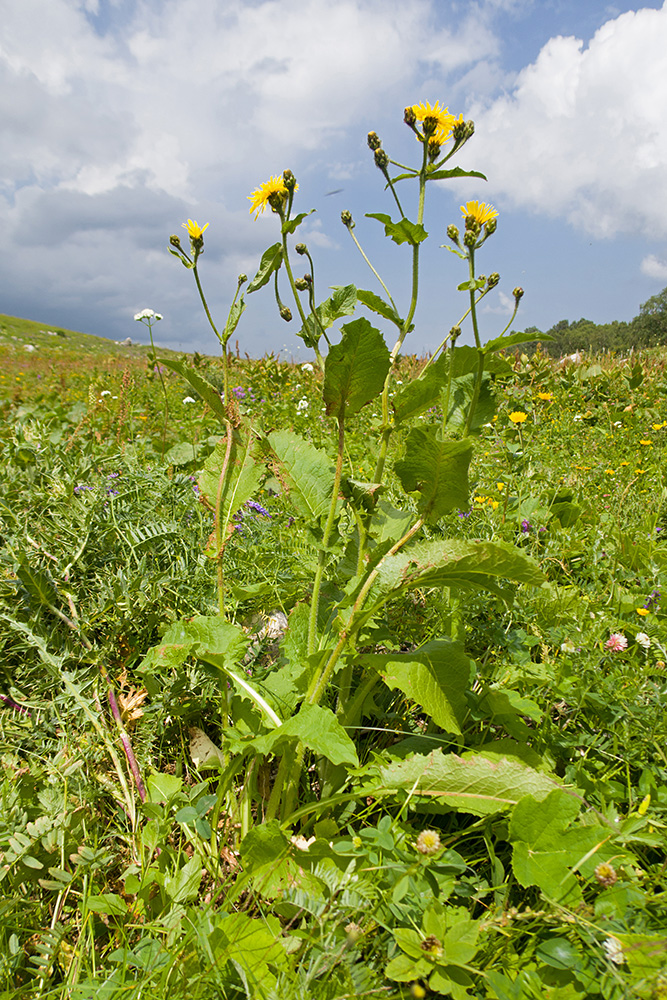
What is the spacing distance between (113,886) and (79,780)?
0.85 ft

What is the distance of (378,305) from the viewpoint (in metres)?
1.34

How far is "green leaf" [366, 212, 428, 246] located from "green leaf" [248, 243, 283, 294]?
278mm

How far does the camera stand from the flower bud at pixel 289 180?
1346 millimetres

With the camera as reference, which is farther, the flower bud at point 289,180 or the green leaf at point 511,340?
the flower bud at point 289,180

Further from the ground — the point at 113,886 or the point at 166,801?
the point at 166,801

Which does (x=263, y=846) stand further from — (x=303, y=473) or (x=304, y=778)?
(x=303, y=473)

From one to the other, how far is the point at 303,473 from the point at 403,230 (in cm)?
68

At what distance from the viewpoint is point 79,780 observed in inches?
54.2

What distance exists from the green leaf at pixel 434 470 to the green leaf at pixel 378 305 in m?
0.32

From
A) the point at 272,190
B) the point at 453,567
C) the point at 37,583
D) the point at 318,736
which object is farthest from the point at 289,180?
the point at 37,583

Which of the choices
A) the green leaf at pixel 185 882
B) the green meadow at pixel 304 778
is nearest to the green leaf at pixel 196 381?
the green meadow at pixel 304 778

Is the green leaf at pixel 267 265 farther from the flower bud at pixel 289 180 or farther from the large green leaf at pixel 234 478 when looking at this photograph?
the large green leaf at pixel 234 478

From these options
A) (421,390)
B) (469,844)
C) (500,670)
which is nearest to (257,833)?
(469,844)

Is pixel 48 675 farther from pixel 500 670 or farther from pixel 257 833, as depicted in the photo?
pixel 500 670
